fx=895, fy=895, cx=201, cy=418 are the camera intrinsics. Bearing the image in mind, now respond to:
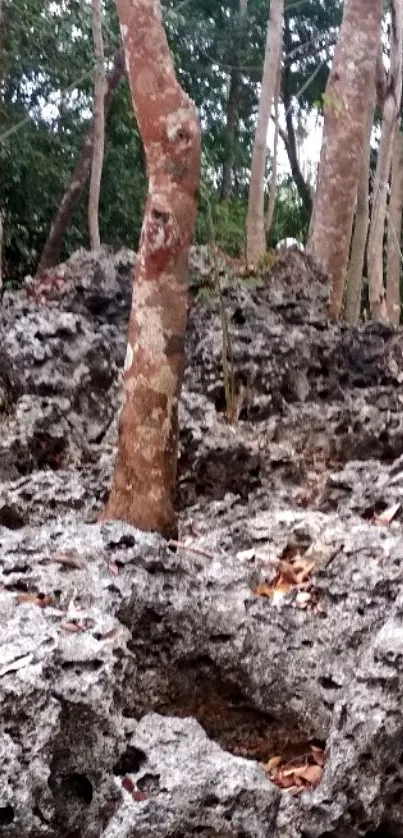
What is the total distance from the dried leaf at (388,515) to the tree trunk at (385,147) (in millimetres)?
3086

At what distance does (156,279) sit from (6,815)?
1709mm

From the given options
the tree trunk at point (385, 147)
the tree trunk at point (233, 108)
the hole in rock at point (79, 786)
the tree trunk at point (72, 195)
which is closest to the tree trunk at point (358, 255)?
the tree trunk at point (385, 147)

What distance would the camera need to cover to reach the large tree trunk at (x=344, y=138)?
5.83m

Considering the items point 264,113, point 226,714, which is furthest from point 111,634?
point 264,113

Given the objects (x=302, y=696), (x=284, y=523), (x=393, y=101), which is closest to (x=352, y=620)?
(x=302, y=696)

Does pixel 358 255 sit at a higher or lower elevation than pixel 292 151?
lower

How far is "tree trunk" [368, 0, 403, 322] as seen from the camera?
7082 mm

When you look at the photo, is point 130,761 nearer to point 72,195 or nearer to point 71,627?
point 71,627

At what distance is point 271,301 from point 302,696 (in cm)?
299

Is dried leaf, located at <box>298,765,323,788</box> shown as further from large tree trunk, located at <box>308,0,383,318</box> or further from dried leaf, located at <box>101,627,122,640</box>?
large tree trunk, located at <box>308,0,383,318</box>

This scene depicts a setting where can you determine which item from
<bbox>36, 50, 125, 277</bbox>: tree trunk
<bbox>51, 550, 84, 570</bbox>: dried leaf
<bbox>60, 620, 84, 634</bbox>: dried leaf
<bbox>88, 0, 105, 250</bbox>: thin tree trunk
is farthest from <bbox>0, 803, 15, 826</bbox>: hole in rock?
<bbox>36, 50, 125, 277</bbox>: tree trunk

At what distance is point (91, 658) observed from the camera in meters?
2.04

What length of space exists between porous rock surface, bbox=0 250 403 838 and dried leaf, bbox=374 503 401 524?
0.5 inches

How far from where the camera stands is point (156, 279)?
9.47 ft
